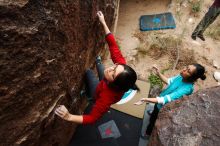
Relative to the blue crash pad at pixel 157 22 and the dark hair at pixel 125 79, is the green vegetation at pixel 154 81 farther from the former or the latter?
the dark hair at pixel 125 79

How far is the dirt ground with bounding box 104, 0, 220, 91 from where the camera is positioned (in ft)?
18.0

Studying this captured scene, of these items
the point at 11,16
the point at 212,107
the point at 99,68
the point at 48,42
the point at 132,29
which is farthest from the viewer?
the point at 132,29

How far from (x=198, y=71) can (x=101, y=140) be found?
6.38 feet

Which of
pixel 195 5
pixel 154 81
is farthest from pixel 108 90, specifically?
pixel 195 5

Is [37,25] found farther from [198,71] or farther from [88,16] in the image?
[198,71]

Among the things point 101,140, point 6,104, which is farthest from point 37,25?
point 101,140

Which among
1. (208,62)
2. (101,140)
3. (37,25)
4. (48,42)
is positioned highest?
(37,25)

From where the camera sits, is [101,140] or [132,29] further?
[132,29]

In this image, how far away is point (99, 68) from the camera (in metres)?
3.66

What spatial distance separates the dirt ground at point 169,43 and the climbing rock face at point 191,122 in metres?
2.52

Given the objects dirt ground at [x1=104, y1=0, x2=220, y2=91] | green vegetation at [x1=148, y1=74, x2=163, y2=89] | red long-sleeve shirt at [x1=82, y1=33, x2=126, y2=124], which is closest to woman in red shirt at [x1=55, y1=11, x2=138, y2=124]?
red long-sleeve shirt at [x1=82, y1=33, x2=126, y2=124]

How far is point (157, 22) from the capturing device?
250 inches

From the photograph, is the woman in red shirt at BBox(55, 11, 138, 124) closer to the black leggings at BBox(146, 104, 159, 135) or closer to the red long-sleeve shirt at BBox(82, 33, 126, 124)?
the red long-sleeve shirt at BBox(82, 33, 126, 124)

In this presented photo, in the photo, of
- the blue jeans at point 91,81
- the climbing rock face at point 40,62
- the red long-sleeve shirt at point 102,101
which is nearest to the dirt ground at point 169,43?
the blue jeans at point 91,81
